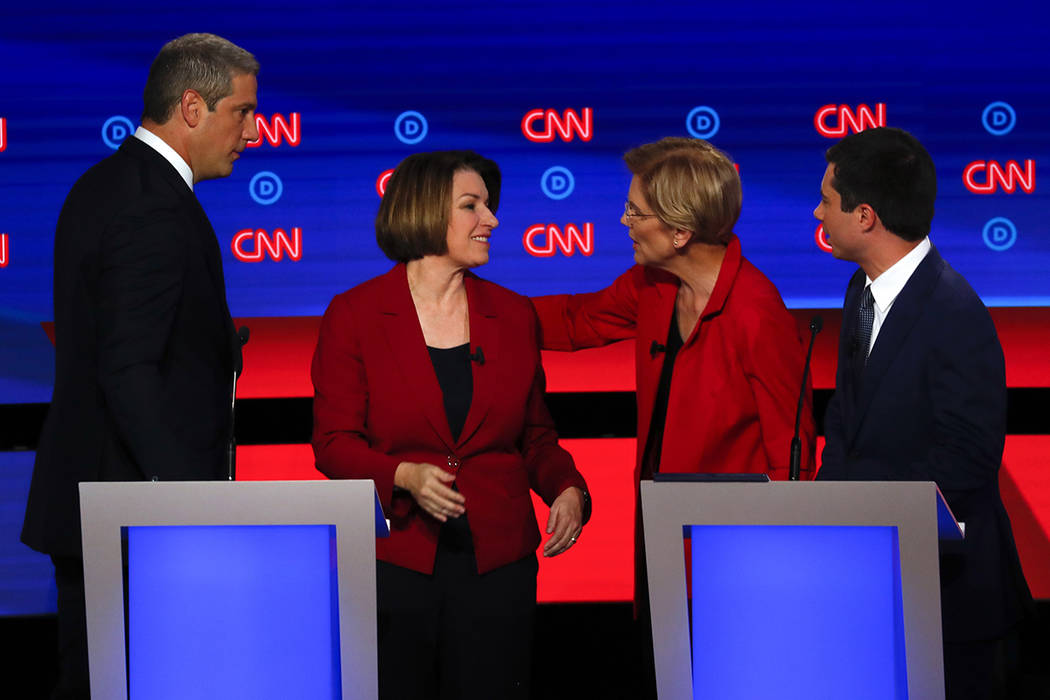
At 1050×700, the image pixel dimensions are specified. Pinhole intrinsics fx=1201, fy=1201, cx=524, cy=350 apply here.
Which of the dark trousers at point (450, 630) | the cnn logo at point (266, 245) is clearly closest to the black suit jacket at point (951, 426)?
the dark trousers at point (450, 630)

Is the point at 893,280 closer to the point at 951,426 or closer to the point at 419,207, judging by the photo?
the point at 951,426

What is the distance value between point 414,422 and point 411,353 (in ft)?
0.49

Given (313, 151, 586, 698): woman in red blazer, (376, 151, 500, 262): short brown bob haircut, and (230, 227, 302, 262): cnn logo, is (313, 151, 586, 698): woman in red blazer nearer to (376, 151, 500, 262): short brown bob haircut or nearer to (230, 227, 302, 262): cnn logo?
(376, 151, 500, 262): short brown bob haircut

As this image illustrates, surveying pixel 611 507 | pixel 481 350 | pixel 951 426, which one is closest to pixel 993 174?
pixel 611 507

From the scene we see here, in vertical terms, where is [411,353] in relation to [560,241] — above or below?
below

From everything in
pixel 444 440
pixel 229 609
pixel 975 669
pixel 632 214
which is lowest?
pixel 975 669

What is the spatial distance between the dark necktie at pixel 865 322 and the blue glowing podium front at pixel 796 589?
2.14 feet

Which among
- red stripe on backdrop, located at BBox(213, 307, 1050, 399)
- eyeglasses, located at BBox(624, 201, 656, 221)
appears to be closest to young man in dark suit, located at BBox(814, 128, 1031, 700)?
eyeglasses, located at BBox(624, 201, 656, 221)

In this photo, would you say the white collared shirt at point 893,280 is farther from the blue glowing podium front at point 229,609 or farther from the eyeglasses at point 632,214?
the blue glowing podium front at point 229,609

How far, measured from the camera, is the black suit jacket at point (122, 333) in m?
2.28

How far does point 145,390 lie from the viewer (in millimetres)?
2236

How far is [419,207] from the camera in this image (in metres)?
2.67

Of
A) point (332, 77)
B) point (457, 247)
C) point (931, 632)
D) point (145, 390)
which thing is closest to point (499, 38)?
point (332, 77)

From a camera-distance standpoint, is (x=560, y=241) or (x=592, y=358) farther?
(x=592, y=358)
